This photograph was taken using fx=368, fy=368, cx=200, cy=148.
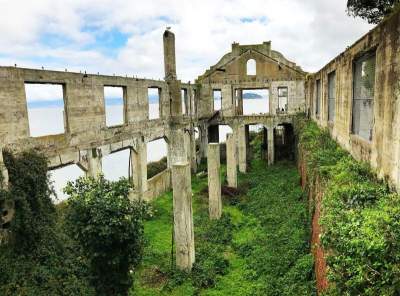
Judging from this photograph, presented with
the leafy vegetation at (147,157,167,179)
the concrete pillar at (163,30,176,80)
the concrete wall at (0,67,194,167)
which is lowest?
the leafy vegetation at (147,157,167,179)

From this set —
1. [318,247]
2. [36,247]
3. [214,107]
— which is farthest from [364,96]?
[214,107]

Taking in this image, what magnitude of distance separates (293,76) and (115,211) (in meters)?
22.5

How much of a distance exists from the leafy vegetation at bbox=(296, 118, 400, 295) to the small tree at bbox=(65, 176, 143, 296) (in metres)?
4.42

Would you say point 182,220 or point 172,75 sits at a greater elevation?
point 172,75

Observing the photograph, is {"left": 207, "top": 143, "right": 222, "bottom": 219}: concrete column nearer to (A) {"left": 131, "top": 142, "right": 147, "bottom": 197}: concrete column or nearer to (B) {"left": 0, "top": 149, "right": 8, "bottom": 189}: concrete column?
(A) {"left": 131, "top": 142, "right": 147, "bottom": 197}: concrete column

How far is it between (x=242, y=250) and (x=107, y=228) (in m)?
6.15

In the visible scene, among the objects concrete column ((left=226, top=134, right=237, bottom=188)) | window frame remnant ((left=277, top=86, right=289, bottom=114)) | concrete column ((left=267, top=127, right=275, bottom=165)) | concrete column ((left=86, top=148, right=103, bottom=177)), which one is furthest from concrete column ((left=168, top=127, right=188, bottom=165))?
window frame remnant ((left=277, top=86, right=289, bottom=114))

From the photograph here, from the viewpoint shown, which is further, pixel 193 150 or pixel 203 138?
pixel 203 138

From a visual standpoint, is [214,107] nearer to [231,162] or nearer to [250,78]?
[250,78]

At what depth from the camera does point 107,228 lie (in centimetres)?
811

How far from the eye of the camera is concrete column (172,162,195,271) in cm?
1183

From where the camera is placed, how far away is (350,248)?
176 inches

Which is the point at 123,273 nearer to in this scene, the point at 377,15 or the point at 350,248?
the point at 350,248

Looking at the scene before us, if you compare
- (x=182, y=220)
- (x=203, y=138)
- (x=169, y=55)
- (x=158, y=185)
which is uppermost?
(x=169, y=55)
